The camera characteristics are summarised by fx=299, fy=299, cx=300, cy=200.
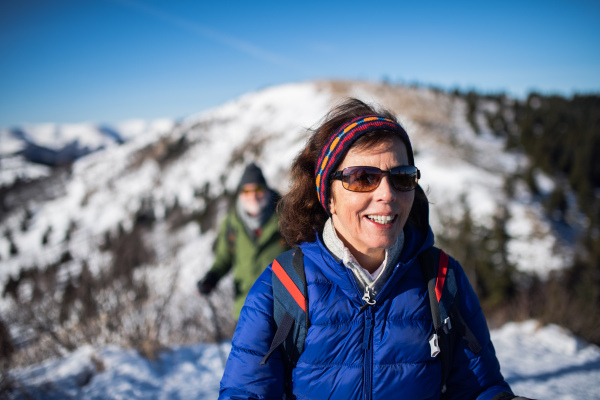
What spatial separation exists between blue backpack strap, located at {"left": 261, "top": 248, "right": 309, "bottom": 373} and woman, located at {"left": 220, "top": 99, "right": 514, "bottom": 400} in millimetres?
33

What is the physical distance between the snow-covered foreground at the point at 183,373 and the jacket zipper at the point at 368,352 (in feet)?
8.41

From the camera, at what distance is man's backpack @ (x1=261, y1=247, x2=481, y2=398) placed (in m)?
1.27

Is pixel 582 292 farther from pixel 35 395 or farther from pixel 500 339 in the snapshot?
pixel 35 395

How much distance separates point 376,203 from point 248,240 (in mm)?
1976

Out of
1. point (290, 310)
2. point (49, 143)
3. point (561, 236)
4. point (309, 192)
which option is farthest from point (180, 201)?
point (49, 143)

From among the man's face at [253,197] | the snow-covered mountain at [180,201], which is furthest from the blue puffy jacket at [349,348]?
the man's face at [253,197]

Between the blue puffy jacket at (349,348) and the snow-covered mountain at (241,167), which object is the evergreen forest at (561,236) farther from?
the blue puffy jacket at (349,348)

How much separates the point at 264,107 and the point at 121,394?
154ft

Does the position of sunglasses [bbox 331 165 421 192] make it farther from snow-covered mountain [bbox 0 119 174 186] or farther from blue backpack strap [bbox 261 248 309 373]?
snow-covered mountain [bbox 0 119 174 186]

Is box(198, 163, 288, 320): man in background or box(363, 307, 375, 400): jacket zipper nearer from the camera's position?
box(363, 307, 375, 400): jacket zipper

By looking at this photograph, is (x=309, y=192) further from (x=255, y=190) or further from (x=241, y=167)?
(x=241, y=167)

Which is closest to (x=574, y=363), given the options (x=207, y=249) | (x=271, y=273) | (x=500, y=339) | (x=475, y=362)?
(x=500, y=339)

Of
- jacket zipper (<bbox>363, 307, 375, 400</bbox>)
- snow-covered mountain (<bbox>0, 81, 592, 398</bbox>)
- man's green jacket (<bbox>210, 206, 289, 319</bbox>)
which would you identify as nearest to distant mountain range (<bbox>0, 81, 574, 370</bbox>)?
snow-covered mountain (<bbox>0, 81, 592, 398</bbox>)

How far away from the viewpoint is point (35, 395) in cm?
305
